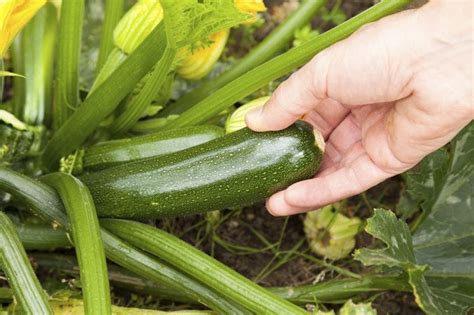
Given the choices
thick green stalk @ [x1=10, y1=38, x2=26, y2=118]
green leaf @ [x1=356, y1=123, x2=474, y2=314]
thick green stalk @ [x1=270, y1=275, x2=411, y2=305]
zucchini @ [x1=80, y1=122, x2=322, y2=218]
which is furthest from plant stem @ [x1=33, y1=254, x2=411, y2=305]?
thick green stalk @ [x1=10, y1=38, x2=26, y2=118]

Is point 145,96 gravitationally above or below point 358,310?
above

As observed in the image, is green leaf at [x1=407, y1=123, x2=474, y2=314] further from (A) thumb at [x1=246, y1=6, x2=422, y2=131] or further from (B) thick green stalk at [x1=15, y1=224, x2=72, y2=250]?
(B) thick green stalk at [x1=15, y1=224, x2=72, y2=250]

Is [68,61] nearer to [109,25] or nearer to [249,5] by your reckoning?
[109,25]

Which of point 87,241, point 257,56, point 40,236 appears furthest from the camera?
point 257,56

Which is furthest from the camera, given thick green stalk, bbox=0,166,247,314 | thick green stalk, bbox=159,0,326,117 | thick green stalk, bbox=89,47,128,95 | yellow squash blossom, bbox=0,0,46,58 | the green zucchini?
thick green stalk, bbox=159,0,326,117

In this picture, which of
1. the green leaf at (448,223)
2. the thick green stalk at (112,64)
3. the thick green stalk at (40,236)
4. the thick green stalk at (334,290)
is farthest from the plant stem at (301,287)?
the thick green stalk at (112,64)

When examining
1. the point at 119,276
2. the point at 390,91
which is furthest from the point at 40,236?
the point at 390,91

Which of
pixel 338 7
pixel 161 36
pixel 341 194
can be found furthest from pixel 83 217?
pixel 338 7

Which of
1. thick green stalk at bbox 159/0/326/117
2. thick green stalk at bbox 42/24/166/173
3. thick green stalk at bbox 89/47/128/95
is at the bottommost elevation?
thick green stalk at bbox 159/0/326/117

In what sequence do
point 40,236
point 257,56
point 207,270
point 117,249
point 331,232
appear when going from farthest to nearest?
point 331,232, point 257,56, point 40,236, point 117,249, point 207,270
